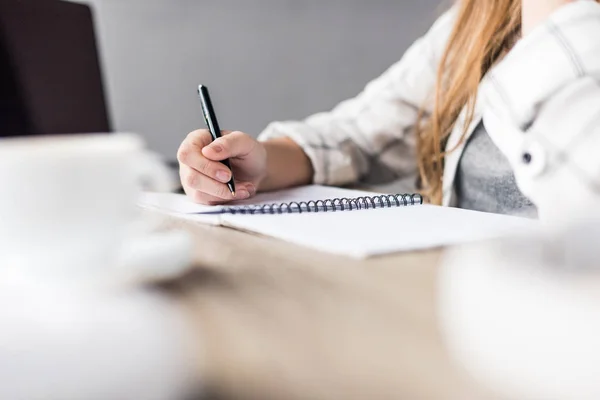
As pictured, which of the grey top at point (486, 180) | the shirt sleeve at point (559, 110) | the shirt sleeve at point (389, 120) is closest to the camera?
the shirt sleeve at point (559, 110)

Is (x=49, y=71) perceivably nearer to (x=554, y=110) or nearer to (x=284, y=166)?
(x=284, y=166)

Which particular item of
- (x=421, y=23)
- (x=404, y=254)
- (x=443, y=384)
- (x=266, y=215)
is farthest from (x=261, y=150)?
(x=421, y=23)

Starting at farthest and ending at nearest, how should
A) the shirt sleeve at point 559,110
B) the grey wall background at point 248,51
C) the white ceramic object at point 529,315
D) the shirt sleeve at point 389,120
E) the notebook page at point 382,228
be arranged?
the grey wall background at point 248,51 → the shirt sleeve at point 389,120 → the shirt sleeve at point 559,110 → the notebook page at point 382,228 → the white ceramic object at point 529,315

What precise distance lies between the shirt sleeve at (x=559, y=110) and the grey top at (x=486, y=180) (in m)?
0.09

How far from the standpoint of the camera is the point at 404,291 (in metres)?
0.20

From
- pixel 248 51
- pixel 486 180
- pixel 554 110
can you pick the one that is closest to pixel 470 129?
pixel 486 180

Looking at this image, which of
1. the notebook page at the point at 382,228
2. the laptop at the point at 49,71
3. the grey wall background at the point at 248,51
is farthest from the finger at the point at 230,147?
the grey wall background at the point at 248,51

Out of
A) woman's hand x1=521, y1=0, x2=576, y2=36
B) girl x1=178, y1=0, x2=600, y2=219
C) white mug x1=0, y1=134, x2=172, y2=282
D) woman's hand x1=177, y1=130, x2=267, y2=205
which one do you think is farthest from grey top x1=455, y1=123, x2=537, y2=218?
white mug x1=0, y1=134, x2=172, y2=282

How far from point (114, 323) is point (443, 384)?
0.09 m

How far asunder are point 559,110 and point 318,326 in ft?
0.95

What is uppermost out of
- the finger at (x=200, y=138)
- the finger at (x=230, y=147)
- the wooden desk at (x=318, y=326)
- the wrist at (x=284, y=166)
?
the finger at (x=200, y=138)

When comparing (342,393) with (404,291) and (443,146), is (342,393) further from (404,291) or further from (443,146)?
(443,146)

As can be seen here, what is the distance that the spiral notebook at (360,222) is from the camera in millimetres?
260

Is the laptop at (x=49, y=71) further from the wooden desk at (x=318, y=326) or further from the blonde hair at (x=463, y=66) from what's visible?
the wooden desk at (x=318, y=326)
